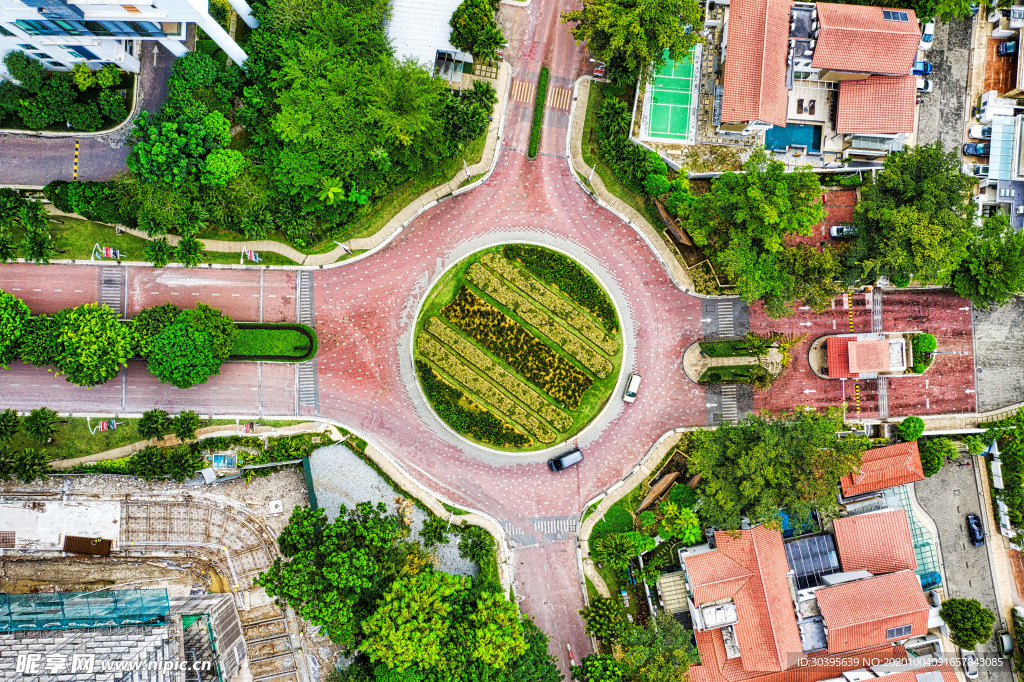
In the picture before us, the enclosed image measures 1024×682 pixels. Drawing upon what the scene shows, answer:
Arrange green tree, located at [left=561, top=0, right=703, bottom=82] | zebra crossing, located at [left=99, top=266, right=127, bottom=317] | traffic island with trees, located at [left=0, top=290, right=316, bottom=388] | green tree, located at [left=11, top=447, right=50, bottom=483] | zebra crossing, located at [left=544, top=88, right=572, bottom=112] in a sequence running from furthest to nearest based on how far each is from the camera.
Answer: zebra crossing, located at [left=544, top=88, right=572, bottom=112] < zebra crossing, located at [left=99, top=266, right=127, bottom=317] < green tree, located at [left=11, top=447, right=50, bottom=483] < traffic island with trees, located at [left=0, top=290, right=316, bottom=388] < green tree, located at [left=561, top=0, right=703, bottom=82]

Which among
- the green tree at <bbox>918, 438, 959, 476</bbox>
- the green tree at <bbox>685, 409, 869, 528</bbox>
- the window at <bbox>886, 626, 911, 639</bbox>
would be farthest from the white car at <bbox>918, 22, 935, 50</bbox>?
the window at <bbox>886, 626, 911, 639</bbox>

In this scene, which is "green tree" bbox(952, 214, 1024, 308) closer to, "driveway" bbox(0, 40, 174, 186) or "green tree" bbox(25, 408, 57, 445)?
"driveway" bbox(0, 40, 174, 186)

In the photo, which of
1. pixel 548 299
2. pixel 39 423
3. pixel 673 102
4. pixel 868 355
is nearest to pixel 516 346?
pixel 548 299

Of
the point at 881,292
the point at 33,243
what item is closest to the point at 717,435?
the point at 881,292

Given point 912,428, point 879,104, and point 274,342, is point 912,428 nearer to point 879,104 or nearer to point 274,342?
point 879,104

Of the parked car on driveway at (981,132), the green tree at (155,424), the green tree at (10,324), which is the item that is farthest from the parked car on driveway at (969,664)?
the green tree at (10,324)

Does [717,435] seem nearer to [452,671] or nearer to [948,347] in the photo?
[948,347]
